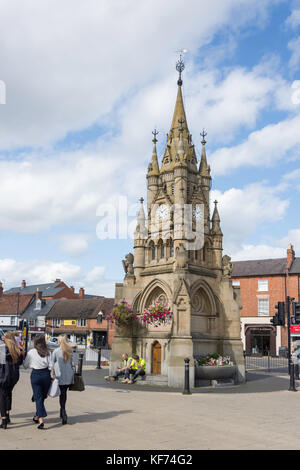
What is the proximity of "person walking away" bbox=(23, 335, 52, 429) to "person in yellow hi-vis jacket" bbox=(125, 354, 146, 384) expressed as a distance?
349 inches

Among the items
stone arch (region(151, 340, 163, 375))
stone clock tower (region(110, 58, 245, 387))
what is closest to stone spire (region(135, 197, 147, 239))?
stone clock tower (region(110, 58, 245, 387))

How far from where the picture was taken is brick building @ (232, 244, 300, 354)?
147ft

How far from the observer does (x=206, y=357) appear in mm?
18438

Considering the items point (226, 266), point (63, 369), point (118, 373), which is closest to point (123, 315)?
point (118, 373)

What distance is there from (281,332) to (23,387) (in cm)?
3467

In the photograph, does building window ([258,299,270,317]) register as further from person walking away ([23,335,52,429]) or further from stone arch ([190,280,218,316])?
person walking away ([23,335,52,429])

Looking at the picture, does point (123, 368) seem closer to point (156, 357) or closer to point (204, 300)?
point (156, 357)

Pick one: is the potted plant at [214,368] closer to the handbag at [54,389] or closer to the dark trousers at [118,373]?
the dark trousers at [118,373]

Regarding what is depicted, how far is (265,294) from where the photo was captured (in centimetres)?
4631

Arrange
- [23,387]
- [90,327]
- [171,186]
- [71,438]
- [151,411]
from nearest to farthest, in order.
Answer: [71,438], [151,411], [23,387], [171,186], [90,327]

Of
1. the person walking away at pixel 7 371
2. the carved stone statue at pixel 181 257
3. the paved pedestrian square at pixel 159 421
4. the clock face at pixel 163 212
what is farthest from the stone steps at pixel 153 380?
the person walking away at pixel 7 371

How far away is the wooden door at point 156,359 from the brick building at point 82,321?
1369 inches
